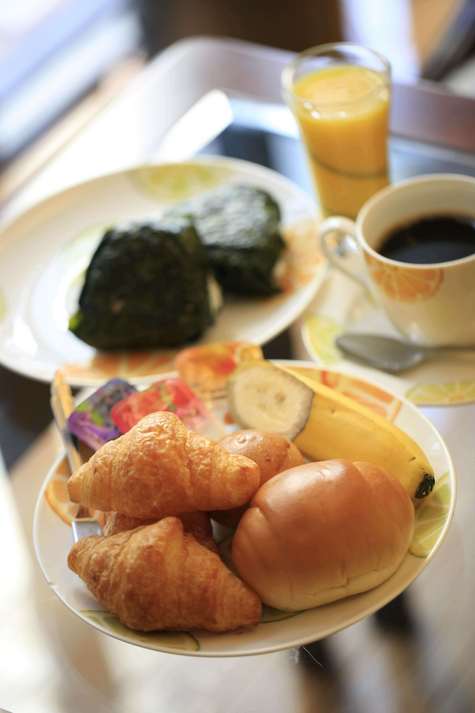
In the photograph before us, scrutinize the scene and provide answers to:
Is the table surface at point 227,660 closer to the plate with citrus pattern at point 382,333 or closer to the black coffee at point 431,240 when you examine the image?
the plate with citrus pattern at point 382,333

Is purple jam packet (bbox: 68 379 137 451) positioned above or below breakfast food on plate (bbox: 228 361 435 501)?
above

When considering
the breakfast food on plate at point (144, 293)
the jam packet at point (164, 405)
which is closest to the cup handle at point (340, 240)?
the breakfast food on plate at point (144, 293)

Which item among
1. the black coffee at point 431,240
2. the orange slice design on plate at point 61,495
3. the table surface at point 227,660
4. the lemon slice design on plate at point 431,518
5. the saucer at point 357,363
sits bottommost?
the saucer at point 357,363

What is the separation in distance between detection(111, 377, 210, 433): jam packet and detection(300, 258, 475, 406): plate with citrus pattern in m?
0.13

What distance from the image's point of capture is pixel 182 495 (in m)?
0.67

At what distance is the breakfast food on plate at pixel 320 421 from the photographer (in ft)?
2.37

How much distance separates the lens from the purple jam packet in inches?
31.5

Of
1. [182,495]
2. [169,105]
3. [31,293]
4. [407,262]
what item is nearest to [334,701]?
[182,495]

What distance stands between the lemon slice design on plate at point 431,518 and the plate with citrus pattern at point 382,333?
6.7 inches

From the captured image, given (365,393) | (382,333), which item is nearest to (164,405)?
(365,393)

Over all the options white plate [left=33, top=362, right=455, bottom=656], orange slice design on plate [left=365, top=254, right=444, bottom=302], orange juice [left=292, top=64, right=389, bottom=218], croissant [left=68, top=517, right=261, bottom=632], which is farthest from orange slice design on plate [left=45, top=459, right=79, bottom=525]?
orange juice [left=292, top=64, right=389, bottom=218]

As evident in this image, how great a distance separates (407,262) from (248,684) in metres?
0.44

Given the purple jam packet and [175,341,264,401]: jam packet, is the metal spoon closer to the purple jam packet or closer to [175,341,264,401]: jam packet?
[175,341,264,401]: jam packet

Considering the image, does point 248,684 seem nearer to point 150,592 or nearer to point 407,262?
point 150,592
